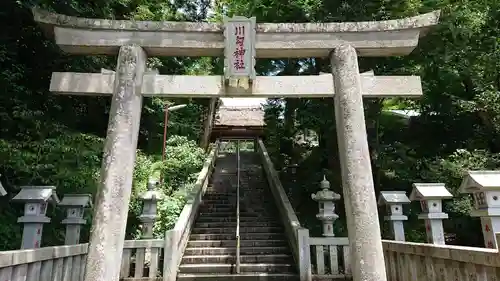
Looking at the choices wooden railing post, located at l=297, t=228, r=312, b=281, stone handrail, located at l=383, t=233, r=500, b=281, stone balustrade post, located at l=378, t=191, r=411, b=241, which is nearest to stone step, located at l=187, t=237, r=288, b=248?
wooden railing post, located at l=297, t=228, r=312, b=281

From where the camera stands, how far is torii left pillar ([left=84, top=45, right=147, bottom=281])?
15.8 feet

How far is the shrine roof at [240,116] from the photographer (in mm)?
22641

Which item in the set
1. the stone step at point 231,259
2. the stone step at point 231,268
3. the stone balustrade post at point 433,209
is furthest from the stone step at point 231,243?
the stone balustrade post at point 433,209

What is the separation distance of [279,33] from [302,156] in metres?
8.83

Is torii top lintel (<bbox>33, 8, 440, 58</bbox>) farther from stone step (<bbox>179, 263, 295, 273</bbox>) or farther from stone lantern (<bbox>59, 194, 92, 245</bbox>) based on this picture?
stone step (<bbox>179, 263, 295, 273</bbox>)

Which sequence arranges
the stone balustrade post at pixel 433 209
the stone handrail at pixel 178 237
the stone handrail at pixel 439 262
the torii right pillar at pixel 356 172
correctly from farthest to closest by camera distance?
1. the stone handrail at pixel 178 237
2. the stone balustrade post at pixel 433 209
3. the torii right pillar at pixel 356 172
4. the stone handrail at pixel 439 262

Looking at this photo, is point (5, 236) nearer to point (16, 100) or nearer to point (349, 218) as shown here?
point (16, 100)

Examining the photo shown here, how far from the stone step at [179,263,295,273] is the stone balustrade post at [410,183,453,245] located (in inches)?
124

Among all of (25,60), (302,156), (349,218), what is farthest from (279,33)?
(302,156)

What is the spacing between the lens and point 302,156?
1424 cm

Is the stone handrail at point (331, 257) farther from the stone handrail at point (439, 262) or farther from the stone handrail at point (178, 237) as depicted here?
the stone handrail at point (178, 237)

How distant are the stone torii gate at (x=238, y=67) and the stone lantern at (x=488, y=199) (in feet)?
4.27

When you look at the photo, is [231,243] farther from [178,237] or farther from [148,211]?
[148,211]

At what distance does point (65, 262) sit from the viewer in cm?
569
